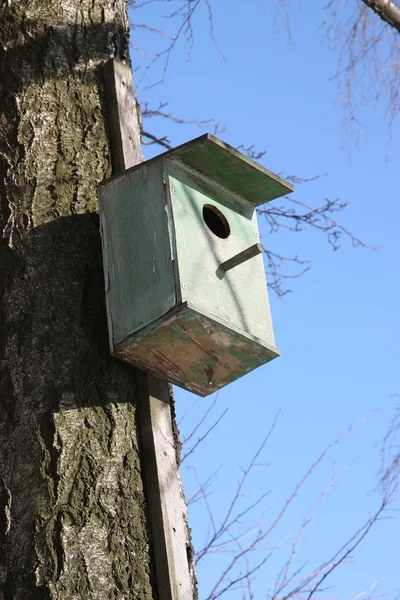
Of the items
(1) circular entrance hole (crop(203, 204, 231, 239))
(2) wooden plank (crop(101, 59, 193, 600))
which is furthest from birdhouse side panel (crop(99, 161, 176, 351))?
(1) circular entrance hole (crop(203, 204, 231, 239))

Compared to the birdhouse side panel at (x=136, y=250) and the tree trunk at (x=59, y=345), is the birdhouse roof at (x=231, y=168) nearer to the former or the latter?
the birdhouse side panel at (x=136, y=250)

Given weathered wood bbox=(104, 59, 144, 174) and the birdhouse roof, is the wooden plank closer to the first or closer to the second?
weathered wood bbox=(104, 59, 144, 174)

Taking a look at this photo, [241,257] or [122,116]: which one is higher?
[122,116]

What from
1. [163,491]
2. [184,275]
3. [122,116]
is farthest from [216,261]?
[163,491]

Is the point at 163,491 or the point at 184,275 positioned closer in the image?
the point at 163,491

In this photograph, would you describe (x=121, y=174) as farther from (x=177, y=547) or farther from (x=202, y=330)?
(x=177, y=547)

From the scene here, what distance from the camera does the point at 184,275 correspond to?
7.20 ft

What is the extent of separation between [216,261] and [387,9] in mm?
1138

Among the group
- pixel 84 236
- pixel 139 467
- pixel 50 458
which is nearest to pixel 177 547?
pixel 139 467

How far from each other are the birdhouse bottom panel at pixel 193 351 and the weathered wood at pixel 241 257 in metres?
0.17

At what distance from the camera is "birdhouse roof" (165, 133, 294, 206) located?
92.7 inches

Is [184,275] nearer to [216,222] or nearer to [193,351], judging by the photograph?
[193,351]

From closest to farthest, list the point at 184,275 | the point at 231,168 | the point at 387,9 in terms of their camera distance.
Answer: the point at 184,275 < the point at 231,168 < the point at 387,9

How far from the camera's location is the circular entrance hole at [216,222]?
2.52m
